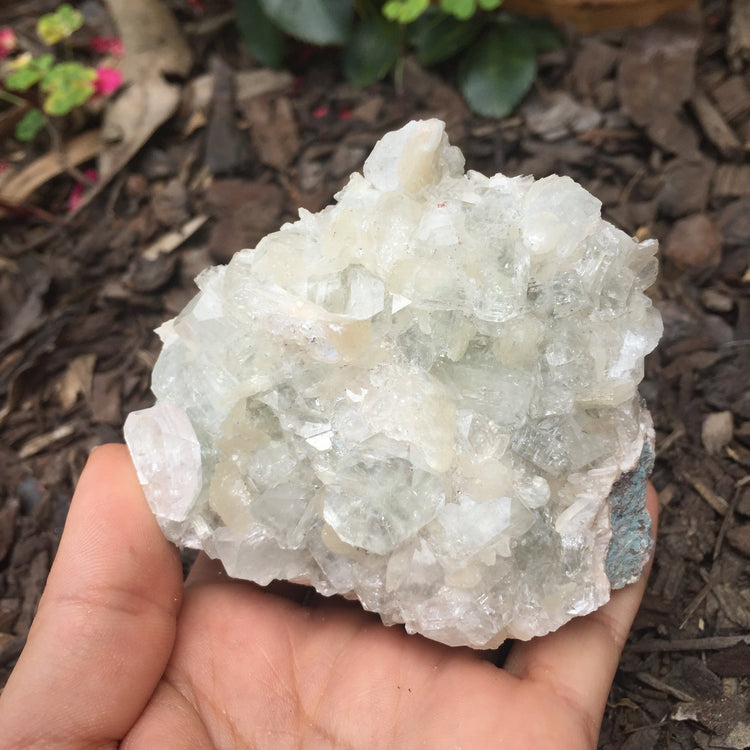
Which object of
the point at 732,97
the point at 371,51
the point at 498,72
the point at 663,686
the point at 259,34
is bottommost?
the point at 663,686

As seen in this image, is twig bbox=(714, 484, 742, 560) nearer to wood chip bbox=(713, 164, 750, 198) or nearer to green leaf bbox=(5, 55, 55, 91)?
wood chip bbox=(713, 164, 750, 198)

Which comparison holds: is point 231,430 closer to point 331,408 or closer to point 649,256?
point 331,408

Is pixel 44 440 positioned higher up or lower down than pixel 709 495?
higher up

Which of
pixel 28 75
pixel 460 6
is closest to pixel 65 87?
pixel 28 75

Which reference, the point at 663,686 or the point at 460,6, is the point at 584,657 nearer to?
the point at 663,686

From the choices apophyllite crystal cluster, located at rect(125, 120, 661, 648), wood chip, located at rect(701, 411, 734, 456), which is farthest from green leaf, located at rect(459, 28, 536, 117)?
wood chip, located at rect(701, 411, 734, 456)

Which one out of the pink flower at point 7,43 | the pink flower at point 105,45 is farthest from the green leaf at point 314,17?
the pink flower at point 7,43

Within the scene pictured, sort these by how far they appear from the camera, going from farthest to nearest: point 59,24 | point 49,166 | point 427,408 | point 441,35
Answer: point 59,24 → point 49,166 → point 441,35 → point 427,408
